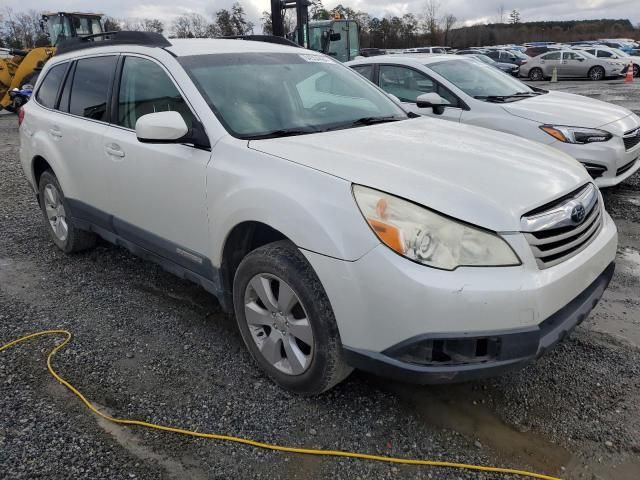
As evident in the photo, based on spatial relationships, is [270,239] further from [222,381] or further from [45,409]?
[45,409]

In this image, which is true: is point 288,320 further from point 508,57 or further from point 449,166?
point 508,57

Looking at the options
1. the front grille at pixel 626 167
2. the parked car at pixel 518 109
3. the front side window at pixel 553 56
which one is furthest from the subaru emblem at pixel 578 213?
the front side window at pixel 553 56

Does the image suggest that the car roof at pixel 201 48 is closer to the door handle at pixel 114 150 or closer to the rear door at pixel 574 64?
the door handle at pixel 114 150

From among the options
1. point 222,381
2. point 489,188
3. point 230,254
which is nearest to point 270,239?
point 230,254

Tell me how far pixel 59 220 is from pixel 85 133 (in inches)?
49.2

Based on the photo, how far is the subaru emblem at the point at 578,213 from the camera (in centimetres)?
247

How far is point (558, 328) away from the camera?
232 cm

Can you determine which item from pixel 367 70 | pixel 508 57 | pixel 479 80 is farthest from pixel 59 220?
pixel 508 57

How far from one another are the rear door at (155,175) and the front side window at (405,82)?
3.69 m

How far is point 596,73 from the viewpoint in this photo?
82.1 feet

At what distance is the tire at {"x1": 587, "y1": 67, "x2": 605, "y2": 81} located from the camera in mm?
24812

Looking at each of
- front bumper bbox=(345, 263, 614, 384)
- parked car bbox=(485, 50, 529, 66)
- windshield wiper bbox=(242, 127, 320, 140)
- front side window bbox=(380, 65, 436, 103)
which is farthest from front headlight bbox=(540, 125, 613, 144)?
parked car bbox=(485, 50, 529, 66)

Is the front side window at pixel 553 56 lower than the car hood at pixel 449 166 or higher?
lower

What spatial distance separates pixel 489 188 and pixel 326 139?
3.11 ft
